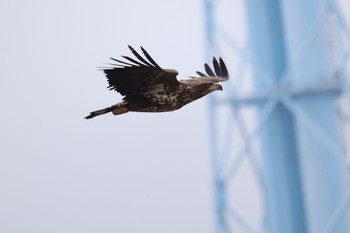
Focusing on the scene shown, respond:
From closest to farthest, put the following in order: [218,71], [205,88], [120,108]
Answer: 1. [120,108]
2. [205,88]
3. [218,71]

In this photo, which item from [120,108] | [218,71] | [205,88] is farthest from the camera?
[218,71]

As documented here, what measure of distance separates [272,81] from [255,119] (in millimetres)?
418

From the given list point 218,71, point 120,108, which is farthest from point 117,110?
point 218,71

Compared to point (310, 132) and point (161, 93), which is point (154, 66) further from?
point (310, 132)

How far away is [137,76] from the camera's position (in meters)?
1.96

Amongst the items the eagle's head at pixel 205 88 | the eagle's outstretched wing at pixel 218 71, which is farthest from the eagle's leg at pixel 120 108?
the eagle's outstretched wing at pixel 218 71

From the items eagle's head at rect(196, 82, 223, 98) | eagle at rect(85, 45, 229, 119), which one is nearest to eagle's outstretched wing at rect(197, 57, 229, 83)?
eagle's head at rect(196, 82, 223, 98)

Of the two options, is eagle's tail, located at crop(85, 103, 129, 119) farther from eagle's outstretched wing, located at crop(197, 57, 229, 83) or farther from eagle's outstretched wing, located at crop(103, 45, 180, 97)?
eagle's outstretched wing, located at crop(197, 57, 229, 83)

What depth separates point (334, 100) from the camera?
5961 millimetres

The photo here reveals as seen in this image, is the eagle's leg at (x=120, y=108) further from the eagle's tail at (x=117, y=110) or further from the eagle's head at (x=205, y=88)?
the eagle's head at (x=205, y=88)

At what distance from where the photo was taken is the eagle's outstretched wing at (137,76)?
1.94 metres

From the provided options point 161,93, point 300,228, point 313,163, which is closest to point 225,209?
point 300,228

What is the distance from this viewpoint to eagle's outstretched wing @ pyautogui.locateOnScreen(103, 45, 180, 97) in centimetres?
194

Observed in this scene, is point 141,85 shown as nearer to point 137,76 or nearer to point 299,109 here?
point 137,76
